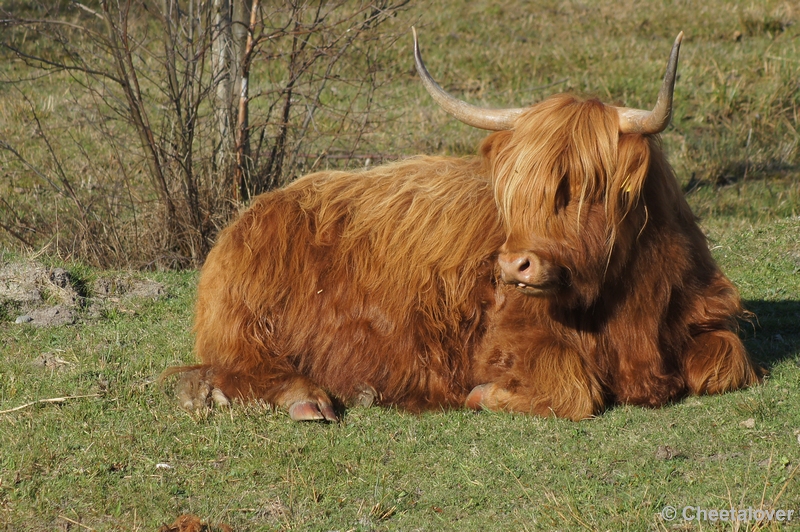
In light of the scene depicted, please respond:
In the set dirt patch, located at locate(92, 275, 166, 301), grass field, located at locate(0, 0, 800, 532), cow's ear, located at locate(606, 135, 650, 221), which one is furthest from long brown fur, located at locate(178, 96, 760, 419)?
dirt patch, located at locate(92, 275, 166, 301)

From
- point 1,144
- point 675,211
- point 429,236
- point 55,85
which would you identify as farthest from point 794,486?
point 55,85

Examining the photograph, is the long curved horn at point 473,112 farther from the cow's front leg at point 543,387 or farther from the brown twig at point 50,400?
the brown twig at point 50,400

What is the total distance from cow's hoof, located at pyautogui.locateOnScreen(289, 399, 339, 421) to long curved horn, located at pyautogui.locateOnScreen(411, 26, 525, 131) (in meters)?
1.29

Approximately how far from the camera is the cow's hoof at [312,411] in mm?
3838

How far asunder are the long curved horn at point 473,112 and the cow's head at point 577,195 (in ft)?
0.68

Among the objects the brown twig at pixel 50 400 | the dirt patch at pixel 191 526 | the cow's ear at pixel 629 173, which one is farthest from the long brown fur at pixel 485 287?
the dirt patch at pixel 191 526

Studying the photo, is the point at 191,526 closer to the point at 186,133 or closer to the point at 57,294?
the point at 57,294

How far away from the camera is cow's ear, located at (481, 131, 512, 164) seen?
3.83 metres

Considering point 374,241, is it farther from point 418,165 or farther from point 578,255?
point 578,255

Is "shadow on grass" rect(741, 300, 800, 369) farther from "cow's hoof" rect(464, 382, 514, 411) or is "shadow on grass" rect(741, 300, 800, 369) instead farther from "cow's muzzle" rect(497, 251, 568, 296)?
"cow's muzzle" rect(497, 251, 568, 296)

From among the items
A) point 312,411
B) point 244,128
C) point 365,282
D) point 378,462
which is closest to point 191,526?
point 378,462

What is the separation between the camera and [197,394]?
403 centimetres

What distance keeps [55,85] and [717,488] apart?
8991mm

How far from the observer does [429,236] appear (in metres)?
4.11
